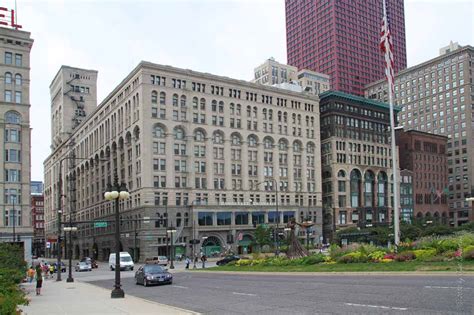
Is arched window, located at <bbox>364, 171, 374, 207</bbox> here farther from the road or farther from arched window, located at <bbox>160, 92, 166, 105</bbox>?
the road

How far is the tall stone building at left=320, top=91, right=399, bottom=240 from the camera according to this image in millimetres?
122625

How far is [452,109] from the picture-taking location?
166m

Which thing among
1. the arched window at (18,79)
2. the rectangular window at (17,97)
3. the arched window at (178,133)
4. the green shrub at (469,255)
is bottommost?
the green shrub at (469,255)

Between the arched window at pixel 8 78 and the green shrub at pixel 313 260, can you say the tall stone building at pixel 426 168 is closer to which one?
the arched window at pixel 8 78

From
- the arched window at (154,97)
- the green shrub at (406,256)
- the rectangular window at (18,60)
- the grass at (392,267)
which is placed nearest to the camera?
the grass at (392,267)

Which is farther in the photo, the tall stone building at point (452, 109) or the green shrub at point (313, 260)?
the tall stone building at point (452, 109)

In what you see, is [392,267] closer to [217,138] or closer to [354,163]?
[217,138]

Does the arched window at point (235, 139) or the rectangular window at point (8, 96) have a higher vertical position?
the rectangular window at point (8, 96)

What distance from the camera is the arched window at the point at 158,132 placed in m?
97.4

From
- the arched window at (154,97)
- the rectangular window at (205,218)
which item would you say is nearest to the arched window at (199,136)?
the arched window at (154,97)

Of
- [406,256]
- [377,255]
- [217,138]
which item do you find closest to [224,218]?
[217,138]

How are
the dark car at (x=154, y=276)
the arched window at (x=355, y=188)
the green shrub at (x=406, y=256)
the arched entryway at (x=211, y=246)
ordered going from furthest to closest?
the arched window at (x=355, y=188)
the arched entryway at (x=211, y=246)
the dark car at (x=154, y=276)
the green shrub at (x=406, y=256)

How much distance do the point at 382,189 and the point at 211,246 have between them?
173ft

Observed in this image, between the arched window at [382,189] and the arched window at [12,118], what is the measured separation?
85.9 m
